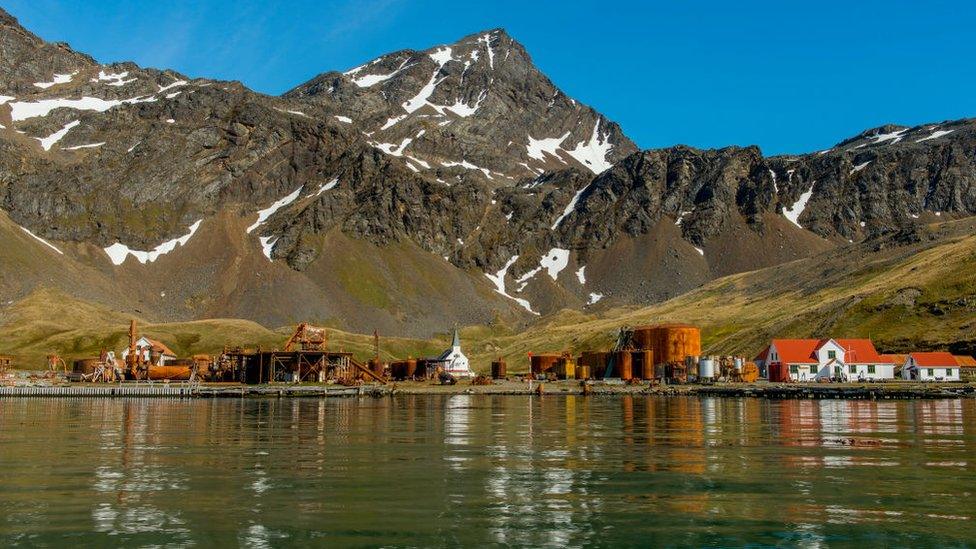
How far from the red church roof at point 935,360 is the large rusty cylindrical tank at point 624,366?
1795 inches

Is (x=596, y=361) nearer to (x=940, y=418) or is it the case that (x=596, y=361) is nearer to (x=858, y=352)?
(x=858, y=352)

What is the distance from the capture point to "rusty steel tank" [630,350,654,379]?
5969 inches

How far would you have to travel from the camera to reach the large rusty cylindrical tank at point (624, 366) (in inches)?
5935

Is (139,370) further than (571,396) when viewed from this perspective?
Yes

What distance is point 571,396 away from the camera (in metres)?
113

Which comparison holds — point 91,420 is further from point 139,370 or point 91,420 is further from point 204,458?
point 139,370

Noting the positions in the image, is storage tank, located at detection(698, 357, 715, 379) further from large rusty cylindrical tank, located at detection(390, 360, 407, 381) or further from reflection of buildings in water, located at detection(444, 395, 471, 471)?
reflection of buildings in water, located at detection(444, 395, 471, 471)

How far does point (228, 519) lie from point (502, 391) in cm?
9707

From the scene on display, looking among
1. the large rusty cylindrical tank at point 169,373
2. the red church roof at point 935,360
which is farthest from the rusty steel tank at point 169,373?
the red church roof at point 935,360

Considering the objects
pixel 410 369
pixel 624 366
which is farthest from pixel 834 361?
pixel 410 369

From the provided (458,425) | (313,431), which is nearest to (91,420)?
(313,431)

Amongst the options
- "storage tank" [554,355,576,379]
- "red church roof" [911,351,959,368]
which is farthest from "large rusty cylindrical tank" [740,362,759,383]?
"storage tank" [554,355,576,379]

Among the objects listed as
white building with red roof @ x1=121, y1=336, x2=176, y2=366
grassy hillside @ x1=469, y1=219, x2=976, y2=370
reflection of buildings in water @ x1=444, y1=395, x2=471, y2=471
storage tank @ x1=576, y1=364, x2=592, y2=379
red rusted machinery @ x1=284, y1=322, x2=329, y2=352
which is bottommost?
reflection of buildings in water @ x1=444, y1=395, x2=471, y2=471

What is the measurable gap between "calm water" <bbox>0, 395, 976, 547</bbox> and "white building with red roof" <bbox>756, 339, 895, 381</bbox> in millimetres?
77046
